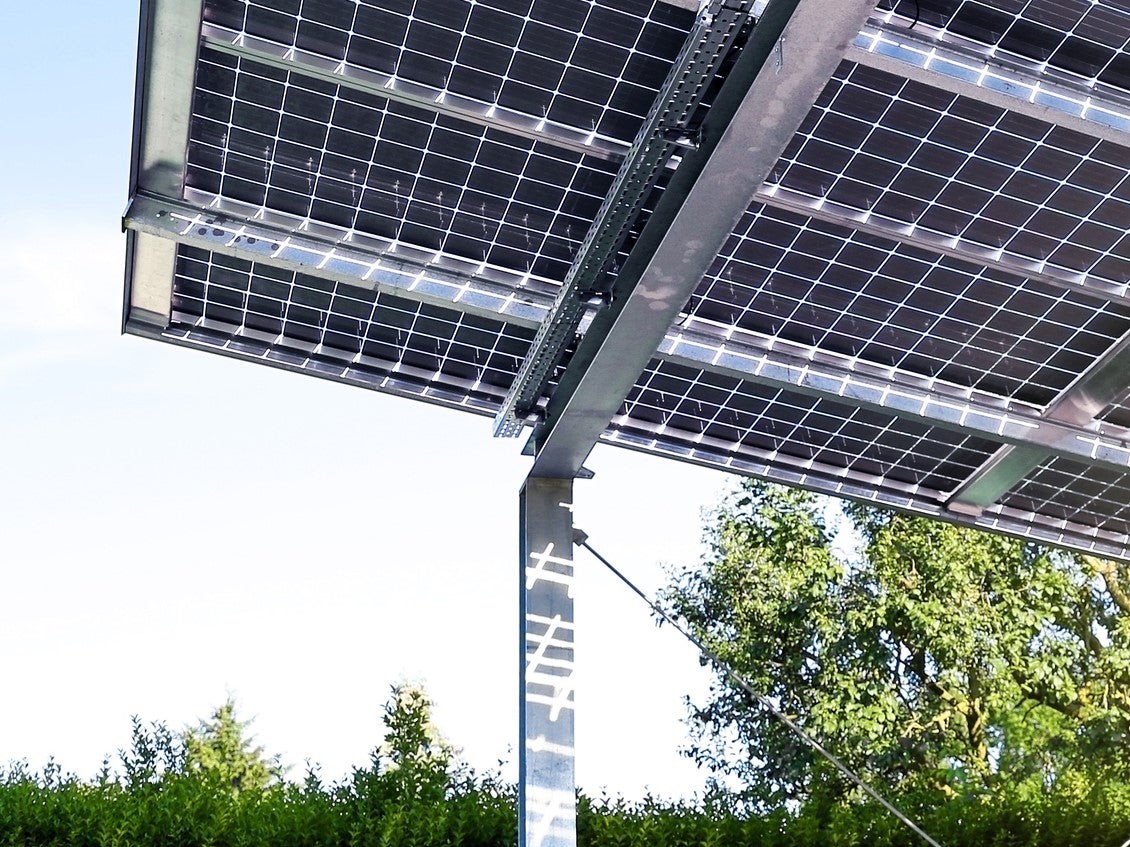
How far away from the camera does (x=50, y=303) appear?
46.8 m

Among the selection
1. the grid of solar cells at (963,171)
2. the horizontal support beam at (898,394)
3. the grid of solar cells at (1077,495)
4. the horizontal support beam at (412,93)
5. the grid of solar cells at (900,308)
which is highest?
the horizontal support beam at (412,93)

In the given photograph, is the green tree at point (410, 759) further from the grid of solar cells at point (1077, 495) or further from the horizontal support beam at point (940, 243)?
the horizontal support beam at point (940, 243)

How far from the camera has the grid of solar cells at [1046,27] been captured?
19.6ft

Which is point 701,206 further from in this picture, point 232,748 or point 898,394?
point 232,748

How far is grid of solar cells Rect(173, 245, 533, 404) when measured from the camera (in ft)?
26.0

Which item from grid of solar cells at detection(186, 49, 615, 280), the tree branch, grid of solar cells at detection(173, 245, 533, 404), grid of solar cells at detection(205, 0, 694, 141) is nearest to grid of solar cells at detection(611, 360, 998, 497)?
grid of solar cells at detection(173, 245, 533, 404)

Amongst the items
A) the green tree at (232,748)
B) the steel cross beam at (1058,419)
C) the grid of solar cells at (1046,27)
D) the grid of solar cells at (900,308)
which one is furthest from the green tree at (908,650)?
the green tree at (232,748)

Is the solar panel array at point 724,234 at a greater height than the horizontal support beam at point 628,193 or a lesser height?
greater

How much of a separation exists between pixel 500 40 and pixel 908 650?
1672cm

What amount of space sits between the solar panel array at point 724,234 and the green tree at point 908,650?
1114cm

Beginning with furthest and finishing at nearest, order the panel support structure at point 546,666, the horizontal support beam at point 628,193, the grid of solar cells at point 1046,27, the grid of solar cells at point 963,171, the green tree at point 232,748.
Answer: the green tree at point 232,748
the panel support structure at point 546,666
the grid of solar cells at point 963,171
the grid of solar cells at point 1046,27
the horizontal support beam at point 628,193

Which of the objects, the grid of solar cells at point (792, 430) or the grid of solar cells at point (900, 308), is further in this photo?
the grid of solar cells at point (792, 430)

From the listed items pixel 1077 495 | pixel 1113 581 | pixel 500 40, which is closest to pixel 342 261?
pixel 500 40

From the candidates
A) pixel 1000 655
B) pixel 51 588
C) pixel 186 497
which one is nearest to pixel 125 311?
pixel 1000 655
